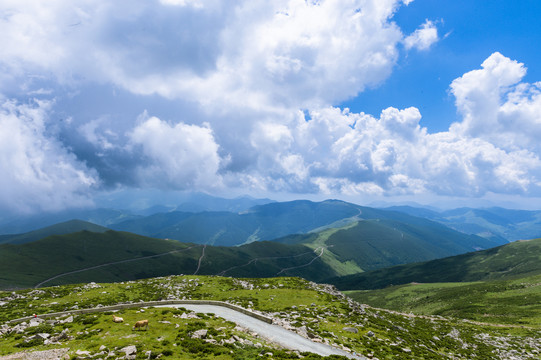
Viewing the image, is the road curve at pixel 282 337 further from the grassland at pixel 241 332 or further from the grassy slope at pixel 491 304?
the grassy slope at pixel 491 304

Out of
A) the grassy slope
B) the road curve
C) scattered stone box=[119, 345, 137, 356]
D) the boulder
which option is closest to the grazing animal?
scattered stone box=[119, 345, 137, 356]

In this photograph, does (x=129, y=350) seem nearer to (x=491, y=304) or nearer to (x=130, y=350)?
(x=130, y=350)

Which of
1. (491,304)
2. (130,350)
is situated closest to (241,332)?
(130,350)

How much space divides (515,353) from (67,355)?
71.5 m

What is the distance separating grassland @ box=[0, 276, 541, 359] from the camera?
26.1 metres

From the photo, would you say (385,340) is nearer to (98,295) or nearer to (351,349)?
(351,349)

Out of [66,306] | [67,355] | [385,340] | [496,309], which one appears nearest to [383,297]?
[496,309]

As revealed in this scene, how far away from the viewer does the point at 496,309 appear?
105875mm

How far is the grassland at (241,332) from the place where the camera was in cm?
2609

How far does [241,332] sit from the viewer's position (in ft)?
104

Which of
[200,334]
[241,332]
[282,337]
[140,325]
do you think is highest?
[200,334]

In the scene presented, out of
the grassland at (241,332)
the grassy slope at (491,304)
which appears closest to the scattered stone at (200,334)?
the grassland at (241,332)

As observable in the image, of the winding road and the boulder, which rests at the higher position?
the boulder

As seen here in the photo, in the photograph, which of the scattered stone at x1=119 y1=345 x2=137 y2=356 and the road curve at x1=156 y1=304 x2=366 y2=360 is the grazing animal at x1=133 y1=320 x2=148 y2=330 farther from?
the road curve at x1=156 y1=304 x2=366 y2=360
